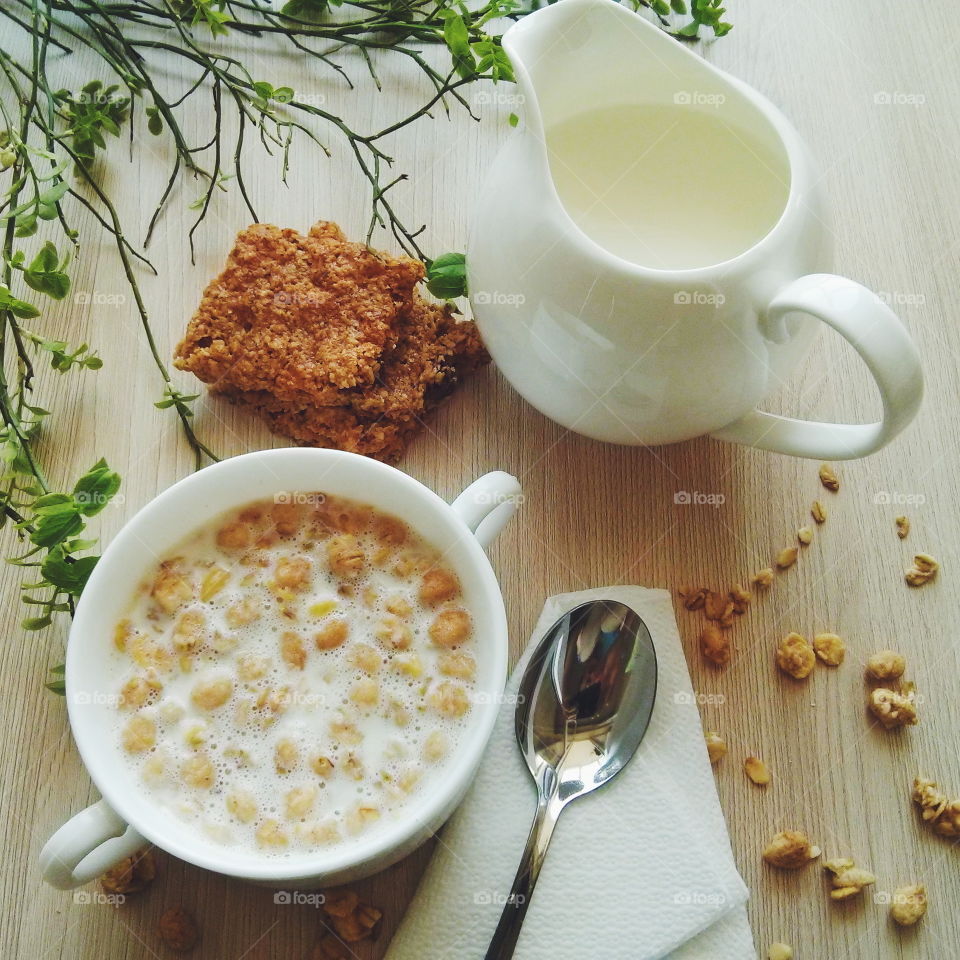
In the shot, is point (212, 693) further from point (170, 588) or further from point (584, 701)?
point (584, 701)

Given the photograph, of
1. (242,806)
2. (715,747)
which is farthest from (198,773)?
(715,747)

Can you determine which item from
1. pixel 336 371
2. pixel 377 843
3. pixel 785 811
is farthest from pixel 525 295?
pixel 785 811

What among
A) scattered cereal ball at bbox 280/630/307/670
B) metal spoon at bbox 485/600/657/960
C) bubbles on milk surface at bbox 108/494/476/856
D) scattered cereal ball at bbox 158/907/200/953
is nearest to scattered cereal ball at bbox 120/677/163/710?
bubbles on milk surface at bbox 108/494/476/856

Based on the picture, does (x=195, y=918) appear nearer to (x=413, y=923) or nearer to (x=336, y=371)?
(x=413, y=923)

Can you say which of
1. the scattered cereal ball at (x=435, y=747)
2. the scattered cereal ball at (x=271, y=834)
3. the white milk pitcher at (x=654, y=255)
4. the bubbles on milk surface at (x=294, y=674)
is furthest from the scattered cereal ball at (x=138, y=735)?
the white milk pitcher at (x=654, y=255)

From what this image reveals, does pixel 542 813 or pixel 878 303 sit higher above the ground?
pixel 878 303

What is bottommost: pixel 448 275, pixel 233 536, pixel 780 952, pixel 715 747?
pixel 780 952

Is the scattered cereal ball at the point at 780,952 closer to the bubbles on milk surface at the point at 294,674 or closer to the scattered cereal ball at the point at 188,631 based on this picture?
the bubbles on milk surface at the point at 294,674
